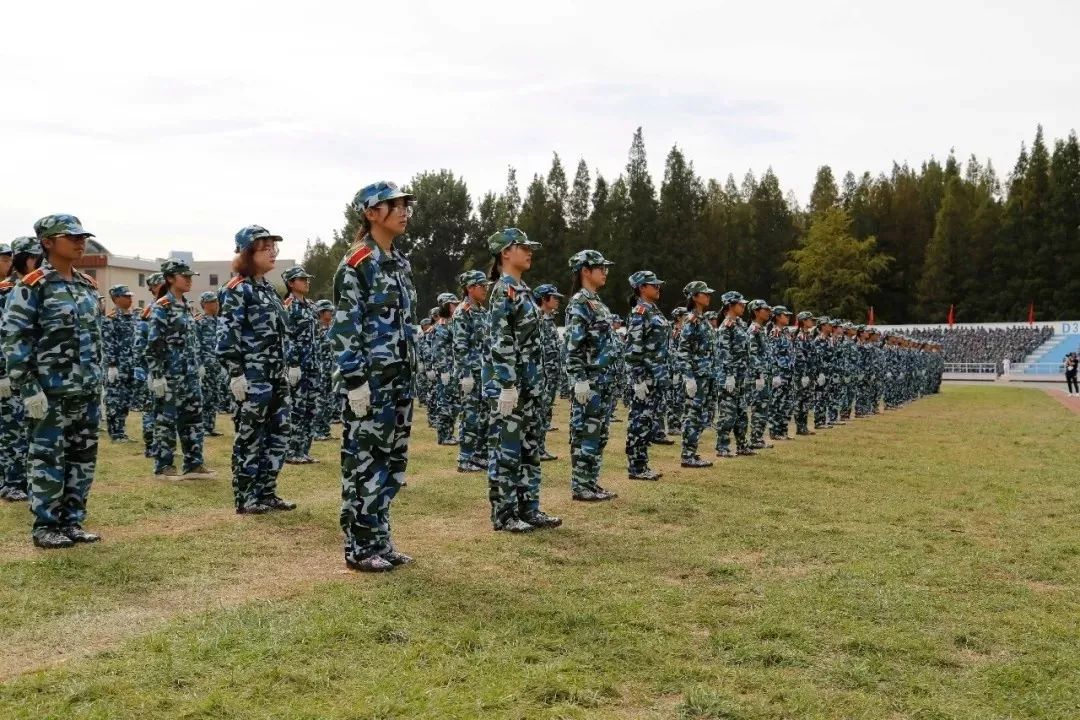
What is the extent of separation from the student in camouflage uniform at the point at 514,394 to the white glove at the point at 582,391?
3.92 ft

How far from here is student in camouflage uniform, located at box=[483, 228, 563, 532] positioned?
292 inches

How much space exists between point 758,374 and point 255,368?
850 centimetres

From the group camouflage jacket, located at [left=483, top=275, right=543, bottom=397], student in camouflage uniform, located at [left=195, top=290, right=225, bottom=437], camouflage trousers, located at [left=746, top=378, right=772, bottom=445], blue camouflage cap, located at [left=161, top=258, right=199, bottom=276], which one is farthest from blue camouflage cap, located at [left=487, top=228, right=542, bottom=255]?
student in camouflage uniform, located at [left=195, top=290, right=225, bottom=437]

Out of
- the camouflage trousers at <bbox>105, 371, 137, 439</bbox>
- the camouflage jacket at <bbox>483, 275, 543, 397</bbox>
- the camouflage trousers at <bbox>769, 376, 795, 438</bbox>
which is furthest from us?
the camouflage trousers at <bbox>769, 376, 795, 438</bbox>

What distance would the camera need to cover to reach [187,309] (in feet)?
35.0

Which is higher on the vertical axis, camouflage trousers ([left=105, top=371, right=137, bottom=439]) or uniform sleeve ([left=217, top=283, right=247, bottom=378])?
uniform sleeve ([left=217, top=283, right=247, bottom=378])

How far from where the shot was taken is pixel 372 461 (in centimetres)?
610

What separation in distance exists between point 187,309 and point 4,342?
3.94 metres

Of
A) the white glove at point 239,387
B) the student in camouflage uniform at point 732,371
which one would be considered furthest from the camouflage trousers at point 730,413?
the white glove at point 239,387

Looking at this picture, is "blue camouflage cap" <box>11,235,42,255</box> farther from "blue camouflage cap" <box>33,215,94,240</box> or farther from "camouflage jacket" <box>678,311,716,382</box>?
"camouflage jacket" <box>678,311,716,382</box>

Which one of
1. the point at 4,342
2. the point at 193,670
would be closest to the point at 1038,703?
the point at 193,670

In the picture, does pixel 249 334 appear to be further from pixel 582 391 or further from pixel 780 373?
pixel 780 373

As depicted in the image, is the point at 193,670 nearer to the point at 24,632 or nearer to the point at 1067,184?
the point at 24,632

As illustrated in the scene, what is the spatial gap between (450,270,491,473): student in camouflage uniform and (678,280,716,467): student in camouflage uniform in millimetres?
2808
